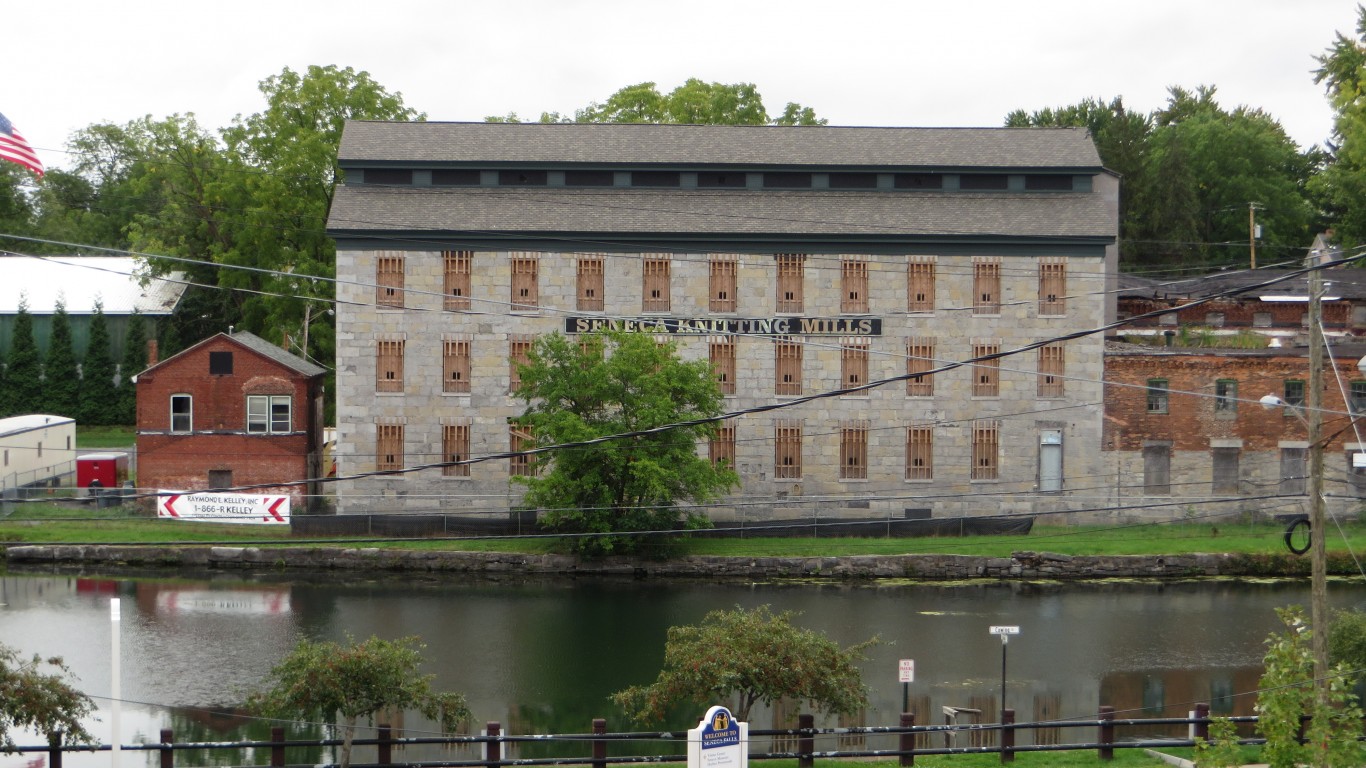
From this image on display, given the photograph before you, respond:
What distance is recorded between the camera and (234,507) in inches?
1832

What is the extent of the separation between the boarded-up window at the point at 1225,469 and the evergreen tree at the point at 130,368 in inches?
1743

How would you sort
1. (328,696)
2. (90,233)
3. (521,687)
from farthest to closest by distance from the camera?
(90,233), (521,687), (328,696)

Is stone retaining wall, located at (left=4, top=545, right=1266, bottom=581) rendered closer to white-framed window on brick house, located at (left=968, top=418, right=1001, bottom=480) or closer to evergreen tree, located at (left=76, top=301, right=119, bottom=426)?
white-framed window on brick house, located at (left=968, top=418, right=1001, bottom=480)

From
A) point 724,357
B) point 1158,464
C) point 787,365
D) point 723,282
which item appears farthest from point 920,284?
point 1158,464

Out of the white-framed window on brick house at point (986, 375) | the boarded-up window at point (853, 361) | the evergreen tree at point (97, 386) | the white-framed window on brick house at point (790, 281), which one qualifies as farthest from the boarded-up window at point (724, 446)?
the evergreen tree at point (97, 386)

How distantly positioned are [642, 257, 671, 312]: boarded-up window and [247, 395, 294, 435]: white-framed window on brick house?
40.1ft

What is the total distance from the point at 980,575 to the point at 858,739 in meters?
18.3

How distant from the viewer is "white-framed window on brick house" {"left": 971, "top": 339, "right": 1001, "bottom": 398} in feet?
165

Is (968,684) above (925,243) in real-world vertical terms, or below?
below

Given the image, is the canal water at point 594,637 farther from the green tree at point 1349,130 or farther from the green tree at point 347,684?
the green tree at point 1349,130

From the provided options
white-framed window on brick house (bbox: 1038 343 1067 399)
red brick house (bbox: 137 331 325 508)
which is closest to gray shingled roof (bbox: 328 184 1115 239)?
white-framed window on brick house (bbox: 1038 343 1067 399)

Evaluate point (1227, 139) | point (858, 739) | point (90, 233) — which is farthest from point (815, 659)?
point (90, 233)

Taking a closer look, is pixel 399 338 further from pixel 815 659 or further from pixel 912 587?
pixel 815 659

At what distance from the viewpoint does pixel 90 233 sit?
92.2 m
